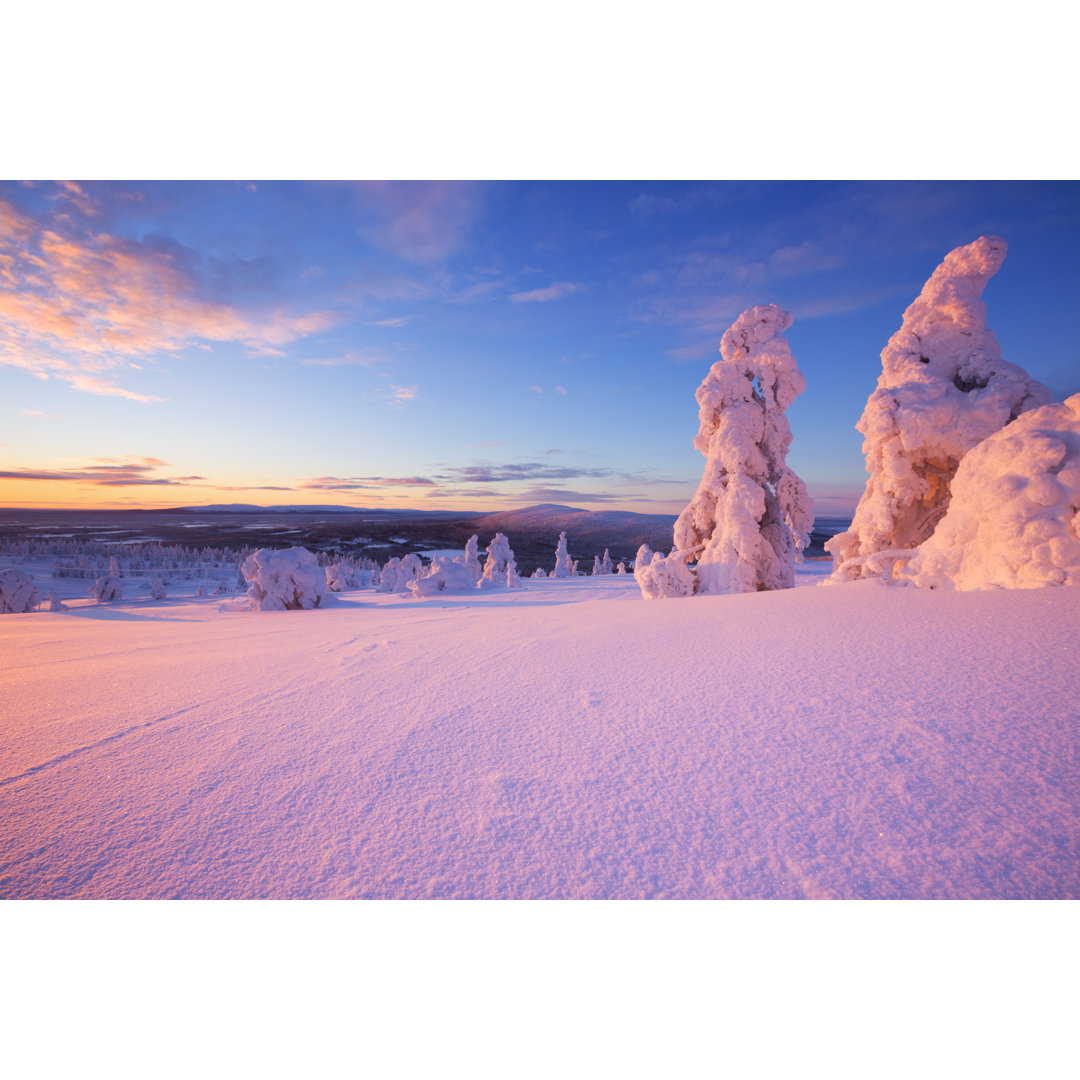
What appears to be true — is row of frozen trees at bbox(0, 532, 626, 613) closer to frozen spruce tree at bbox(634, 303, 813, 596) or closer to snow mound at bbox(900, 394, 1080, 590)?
frozen spruce tree at bbox(634, 303, 813, 596)

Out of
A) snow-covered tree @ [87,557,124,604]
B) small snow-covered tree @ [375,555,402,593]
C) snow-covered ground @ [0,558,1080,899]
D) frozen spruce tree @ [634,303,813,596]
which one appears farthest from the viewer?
small snow-covered tree @ [375,555,402,593]

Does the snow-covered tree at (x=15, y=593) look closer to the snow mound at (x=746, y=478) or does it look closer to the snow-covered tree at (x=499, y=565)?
the snow-covered tree at (x=499, y=565)

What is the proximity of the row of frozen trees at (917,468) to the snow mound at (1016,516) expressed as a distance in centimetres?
1

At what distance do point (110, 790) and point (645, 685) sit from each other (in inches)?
108

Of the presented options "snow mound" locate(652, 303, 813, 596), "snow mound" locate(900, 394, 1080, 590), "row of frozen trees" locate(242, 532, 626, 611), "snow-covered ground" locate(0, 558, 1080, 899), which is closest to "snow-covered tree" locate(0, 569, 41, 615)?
"row of frozen trees" locate(242, 532, 626, 611)

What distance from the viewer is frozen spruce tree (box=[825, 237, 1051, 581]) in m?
8.17

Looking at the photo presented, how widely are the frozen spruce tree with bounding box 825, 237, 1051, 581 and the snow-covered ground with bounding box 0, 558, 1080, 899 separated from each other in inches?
246

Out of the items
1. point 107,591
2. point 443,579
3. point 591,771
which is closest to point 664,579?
point 443,579

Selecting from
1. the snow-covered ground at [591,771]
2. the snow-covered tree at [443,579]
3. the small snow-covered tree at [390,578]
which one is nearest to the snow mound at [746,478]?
the snow-covered tree at [443,579]

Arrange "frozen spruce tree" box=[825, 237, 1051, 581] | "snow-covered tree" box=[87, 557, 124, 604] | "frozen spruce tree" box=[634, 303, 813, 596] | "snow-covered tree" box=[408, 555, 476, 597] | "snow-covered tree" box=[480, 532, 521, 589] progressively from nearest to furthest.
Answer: "frozen spruce tree" box=[825, 237, 1051, 581], "frozen spruce tree" box=[634, 303, 813, 596], "snow-covered tree" box=[408, 555, 476, 597], "snow-covered tree" box=[87, 557, 124, 604], "snow-covered tree" box=[480, 532, 521, 589]

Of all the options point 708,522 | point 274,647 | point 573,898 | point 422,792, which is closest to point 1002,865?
point 573,898

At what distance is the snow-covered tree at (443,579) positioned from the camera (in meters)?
14.8

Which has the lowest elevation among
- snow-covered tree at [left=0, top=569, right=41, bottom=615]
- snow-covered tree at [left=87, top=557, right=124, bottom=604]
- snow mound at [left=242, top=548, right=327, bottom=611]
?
snow-covered tree at [left=87, top=557, right=124, bottom=604]

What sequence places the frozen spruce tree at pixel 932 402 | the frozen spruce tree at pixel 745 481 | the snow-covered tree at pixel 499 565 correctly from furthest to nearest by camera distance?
the snow-covered tree at pixel 499 565
the frozen spruce tree at pixel 745 481
the frozen spruce tree at pixel 932 402
